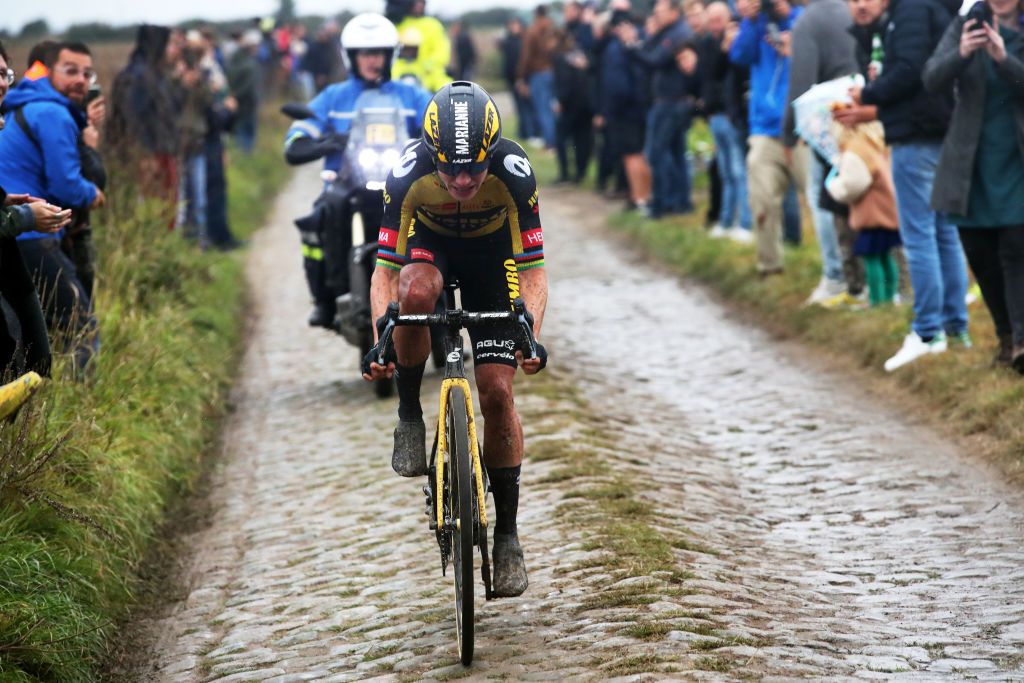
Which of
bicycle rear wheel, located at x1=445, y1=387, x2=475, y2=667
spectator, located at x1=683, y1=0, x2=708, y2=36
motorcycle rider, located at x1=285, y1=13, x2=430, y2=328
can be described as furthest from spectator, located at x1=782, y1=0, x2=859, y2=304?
bicycle rear wheel, located at x1=445, y1=387, x2=475, y2=667

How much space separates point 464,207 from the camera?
6531 mm

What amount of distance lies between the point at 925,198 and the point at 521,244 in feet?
16.0

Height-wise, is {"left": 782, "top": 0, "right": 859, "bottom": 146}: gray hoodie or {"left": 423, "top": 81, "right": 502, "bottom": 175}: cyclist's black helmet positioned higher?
{"left": 423, "top": 81, "right": 502, "bottom": 175}: cyclist's black helmet

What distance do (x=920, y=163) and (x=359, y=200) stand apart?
3.84 meters

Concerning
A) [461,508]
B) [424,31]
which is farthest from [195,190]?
[461,508]

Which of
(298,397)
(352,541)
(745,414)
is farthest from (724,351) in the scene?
(352,541)

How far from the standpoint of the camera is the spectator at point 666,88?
18031 mm

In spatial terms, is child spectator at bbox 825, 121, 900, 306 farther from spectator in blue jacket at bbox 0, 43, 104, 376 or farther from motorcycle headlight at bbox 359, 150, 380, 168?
spectator in blue jacket at bbox 0, 43, 104, 376

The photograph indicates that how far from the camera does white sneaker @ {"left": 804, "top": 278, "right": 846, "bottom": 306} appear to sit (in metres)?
13.1

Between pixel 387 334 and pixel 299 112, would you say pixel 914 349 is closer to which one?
pixel 299 112

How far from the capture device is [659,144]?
1862cm

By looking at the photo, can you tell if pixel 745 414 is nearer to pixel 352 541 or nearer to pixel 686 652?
pixel 352 541

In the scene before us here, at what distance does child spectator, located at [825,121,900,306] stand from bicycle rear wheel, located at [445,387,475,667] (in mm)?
6311

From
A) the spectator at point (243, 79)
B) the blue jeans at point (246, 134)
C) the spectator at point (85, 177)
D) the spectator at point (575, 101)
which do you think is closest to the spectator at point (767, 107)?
the spectator at point (85, 177)
